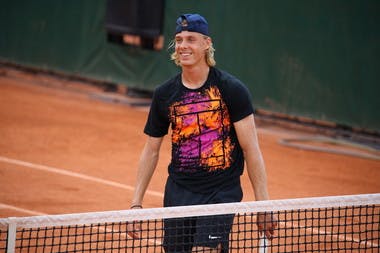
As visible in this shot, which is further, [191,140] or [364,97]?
[364,97]

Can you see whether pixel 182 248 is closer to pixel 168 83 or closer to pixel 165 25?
pixel 168 83

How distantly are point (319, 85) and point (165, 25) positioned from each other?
11.4 feet

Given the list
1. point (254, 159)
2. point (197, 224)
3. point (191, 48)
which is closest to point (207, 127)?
point (254, 159)

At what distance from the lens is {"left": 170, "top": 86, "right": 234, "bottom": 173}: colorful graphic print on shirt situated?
563cm

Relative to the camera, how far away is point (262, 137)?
1405 cm

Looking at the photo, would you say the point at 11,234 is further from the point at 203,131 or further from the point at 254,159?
the point at 254,159

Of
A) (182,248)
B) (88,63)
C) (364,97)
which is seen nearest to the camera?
(182,248)

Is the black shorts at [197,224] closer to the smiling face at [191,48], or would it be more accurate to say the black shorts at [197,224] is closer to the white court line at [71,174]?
the smiling face at [191,48]

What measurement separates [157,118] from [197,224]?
76 centimetres

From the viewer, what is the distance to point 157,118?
230 inches

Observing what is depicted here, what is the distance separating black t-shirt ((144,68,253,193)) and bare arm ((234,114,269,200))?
2.2 inches

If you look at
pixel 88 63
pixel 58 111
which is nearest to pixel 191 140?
pixel 58 111

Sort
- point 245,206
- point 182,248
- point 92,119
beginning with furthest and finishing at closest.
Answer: point 92,119 < point 182,248 < point 245,206

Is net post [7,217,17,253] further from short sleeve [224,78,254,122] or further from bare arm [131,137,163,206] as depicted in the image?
short sleeve [224,78,254,122]
